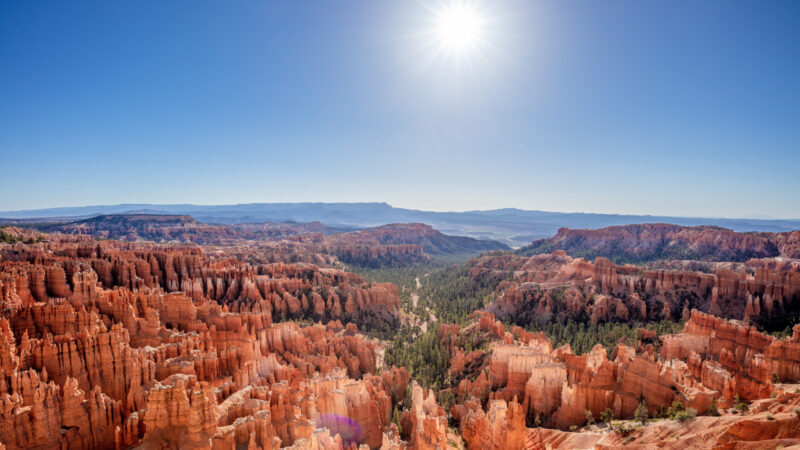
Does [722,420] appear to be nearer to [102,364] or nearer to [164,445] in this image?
[164,445]

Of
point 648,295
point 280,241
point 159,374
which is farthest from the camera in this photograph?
point 280,241

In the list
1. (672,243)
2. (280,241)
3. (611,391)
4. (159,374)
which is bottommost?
(280,241)

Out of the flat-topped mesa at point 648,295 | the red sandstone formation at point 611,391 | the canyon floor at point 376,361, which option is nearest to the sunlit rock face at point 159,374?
the canyon floor at point 376,361

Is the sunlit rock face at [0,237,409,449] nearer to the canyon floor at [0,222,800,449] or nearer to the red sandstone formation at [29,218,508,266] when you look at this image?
the canyon floor at [0,222,800,449]

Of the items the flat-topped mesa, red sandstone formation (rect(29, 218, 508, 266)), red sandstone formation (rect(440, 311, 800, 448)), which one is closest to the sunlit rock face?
red sandstone formation (rect(440, 311, 800, 448))

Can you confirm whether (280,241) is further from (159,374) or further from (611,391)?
(611,391)

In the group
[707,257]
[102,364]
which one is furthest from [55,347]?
[707,257]

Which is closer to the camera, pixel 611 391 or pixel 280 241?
pixel 611 391

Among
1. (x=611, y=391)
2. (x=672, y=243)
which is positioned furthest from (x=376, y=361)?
(x=672, y=243)

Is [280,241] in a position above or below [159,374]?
below
